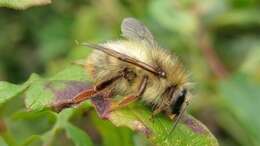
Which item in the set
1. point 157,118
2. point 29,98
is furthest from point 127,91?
point 29,98

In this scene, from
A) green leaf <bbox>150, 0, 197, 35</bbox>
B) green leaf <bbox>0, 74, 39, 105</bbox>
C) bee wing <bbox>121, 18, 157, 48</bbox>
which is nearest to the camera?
green leaf <bbox>0, 74, 39, 105</bbox>

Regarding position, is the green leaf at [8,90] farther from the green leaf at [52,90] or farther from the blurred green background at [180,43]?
the blurred green background at [180,43]

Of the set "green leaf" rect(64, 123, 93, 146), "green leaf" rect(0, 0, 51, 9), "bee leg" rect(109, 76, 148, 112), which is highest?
"green leaf" rect(0, 0, 51, 9)

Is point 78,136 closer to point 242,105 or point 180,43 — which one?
point 242,105

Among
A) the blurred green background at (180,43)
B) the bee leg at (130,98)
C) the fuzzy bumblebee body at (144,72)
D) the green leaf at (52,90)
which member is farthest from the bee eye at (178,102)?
the blurred green background at (180,43)

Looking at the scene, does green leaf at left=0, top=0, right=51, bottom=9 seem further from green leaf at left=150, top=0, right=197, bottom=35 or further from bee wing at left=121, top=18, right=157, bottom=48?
green leaf at left=150, top=0, right=197, bottom=35

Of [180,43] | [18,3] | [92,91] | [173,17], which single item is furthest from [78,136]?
[180,43]

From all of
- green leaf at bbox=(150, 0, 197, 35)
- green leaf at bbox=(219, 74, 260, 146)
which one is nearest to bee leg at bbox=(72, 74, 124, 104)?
green leaf at bbox=(219, 74, 260, 146)
